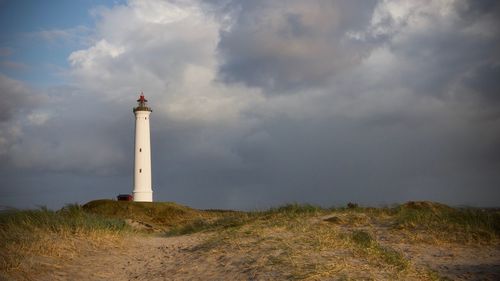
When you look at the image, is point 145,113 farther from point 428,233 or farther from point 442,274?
point 442,274

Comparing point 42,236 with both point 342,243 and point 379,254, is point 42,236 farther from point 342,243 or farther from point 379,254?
point 379,254

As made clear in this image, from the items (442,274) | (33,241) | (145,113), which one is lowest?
(442,274)

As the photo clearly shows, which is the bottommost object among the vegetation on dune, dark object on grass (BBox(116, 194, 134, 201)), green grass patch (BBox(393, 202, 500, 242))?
green grass patch (BBox(393, 202, 500, 242))

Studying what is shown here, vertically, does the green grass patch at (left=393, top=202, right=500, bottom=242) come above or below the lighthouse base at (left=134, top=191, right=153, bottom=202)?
below

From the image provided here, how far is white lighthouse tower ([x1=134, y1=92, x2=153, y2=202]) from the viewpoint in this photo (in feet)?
122

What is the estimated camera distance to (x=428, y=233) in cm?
1250

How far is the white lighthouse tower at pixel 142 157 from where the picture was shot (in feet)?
122

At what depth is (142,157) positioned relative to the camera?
37781 mm

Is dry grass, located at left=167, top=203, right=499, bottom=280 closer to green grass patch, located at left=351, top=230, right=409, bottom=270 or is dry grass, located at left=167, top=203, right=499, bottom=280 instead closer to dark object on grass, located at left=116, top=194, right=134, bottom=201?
green grass patch, located at left=351, top=230, right=409, bottom=270

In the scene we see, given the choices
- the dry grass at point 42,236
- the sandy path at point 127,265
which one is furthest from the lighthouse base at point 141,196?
the sandy path at point 127,265

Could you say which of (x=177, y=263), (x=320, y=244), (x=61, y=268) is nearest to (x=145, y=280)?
(x=177, y=263)

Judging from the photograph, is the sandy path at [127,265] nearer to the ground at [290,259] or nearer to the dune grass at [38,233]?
the ground at [290,259]

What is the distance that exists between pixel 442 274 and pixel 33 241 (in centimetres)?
1027

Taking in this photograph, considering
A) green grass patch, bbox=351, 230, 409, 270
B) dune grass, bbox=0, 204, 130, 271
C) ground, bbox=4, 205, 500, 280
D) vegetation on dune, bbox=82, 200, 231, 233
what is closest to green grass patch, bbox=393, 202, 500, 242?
ground, bbox=4, 205, 500, 280
